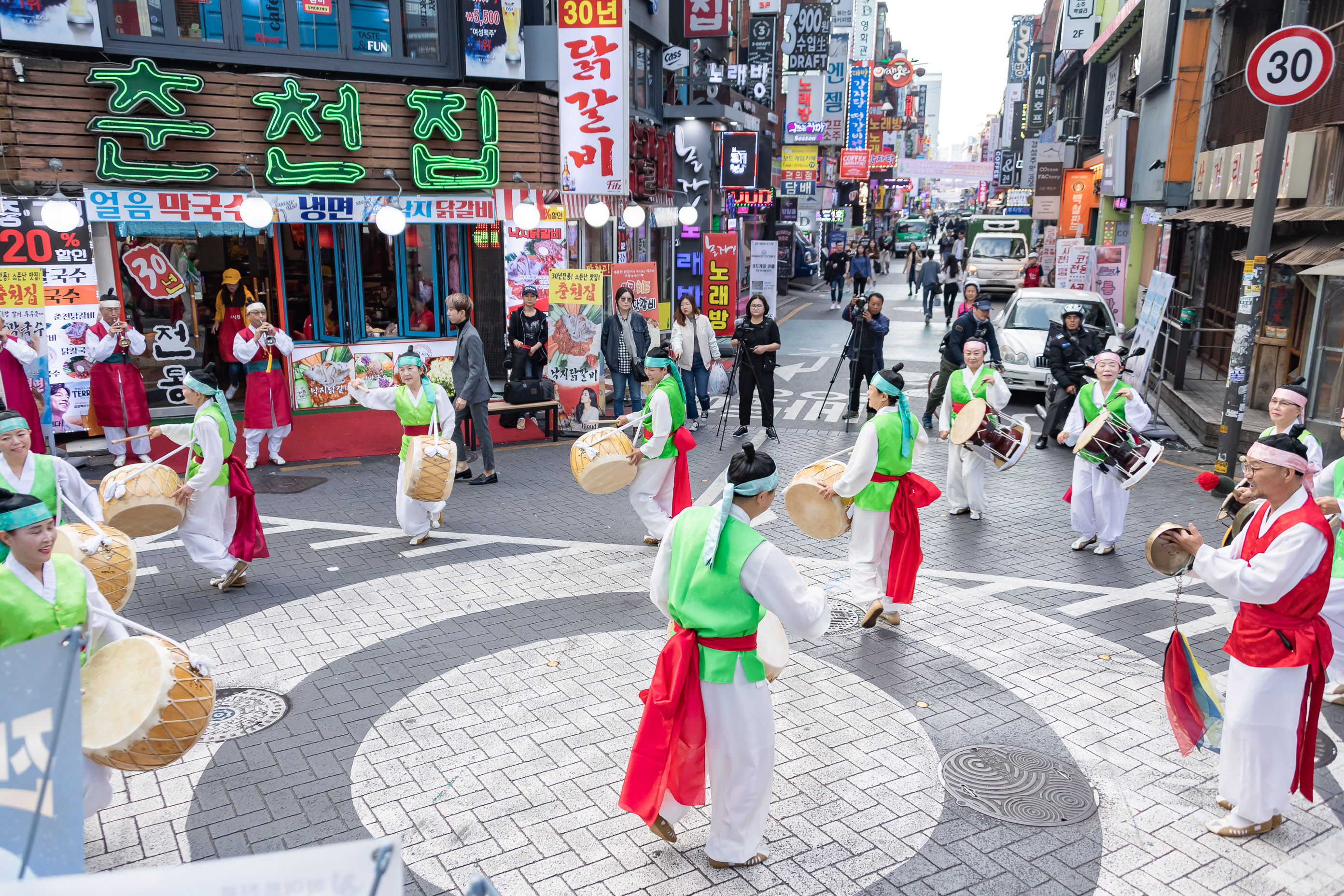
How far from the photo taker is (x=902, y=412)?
690cm

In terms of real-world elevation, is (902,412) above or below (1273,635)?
above

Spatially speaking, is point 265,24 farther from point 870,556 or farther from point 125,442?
point 870,556

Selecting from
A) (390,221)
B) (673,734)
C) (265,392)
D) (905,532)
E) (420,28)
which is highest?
(420,28)

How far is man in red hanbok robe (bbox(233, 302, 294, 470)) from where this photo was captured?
11.5 meters

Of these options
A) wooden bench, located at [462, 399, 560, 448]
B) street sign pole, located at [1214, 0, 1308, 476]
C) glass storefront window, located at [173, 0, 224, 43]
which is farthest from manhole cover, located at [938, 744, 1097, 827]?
glass storefront window, located at [173, 0, 224, 43]

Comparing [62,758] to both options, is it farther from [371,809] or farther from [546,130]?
[546,130]

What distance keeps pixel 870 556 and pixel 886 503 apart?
432 mm

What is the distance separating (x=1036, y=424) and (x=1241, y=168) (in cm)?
514

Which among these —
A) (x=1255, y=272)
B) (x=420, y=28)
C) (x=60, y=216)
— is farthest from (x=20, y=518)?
(x=420, y=28)

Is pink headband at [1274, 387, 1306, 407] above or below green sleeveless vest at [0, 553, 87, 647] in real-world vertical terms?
above

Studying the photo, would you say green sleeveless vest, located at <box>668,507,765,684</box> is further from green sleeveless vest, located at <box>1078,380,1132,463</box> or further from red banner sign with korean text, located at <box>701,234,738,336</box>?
red banner sign with korean text, located at <box>701,234,738,336</box>

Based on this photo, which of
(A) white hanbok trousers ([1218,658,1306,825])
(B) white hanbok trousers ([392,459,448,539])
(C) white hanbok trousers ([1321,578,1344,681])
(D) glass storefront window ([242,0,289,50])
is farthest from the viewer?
(D) glass storefront window ([242,0,289,50])

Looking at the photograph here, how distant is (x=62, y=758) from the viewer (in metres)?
2.57

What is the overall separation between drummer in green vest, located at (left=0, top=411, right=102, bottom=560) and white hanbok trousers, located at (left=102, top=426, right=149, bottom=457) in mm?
6315
